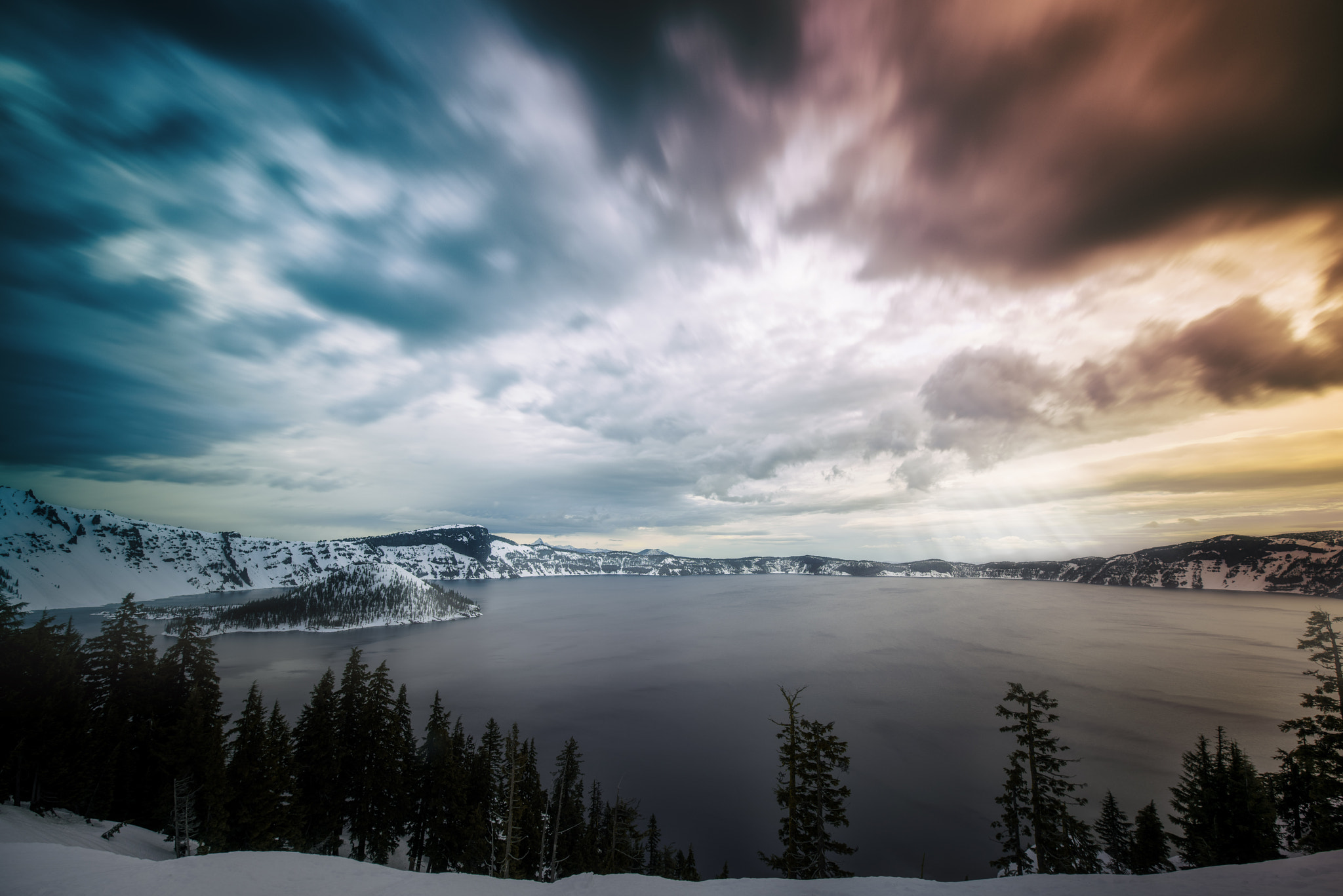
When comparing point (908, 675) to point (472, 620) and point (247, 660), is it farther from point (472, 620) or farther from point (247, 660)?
point (472, 620)

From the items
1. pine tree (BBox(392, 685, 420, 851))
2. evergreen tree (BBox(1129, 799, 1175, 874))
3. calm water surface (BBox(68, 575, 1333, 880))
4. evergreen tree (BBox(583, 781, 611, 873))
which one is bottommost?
calm water surface (BBox(68, 575, 1333, 880))

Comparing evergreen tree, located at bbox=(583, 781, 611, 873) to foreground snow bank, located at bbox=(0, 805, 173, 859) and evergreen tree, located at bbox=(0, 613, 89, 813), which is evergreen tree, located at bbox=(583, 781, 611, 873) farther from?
evergreen tree, located at bbox=(0, 613, 89, 813)

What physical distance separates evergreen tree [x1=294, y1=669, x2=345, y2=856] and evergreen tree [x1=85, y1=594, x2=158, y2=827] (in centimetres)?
521

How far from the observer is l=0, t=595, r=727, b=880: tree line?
738 inches

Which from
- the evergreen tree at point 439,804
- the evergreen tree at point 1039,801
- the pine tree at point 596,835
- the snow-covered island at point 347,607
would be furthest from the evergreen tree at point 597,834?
the snow-covered island at point 347,607

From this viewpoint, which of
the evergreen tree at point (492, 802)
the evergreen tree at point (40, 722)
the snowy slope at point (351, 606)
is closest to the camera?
the evergreen tree at point (40, 722)

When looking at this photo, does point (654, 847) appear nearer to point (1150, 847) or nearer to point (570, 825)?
point (570, 825)

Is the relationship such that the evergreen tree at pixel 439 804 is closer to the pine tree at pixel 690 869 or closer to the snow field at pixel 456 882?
the pine tree at pixel 690 869

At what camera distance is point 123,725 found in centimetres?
2102

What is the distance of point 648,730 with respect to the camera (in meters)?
57.6

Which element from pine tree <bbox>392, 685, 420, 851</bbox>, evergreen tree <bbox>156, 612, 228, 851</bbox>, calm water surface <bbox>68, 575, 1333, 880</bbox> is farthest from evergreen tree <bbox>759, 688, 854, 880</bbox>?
evergreen tree <bbox>156, 612, 228, 851</bbox>

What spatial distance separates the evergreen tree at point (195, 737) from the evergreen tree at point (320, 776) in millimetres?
3704

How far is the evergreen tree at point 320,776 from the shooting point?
23047 mm

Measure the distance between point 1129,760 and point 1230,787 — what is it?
3442 centimetres
